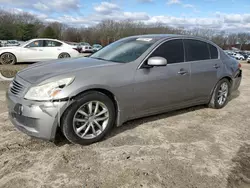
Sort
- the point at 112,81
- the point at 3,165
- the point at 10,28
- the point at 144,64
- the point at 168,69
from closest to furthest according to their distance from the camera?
the point at 3,165
the point at 112,81
the point at 144,64
the point at 168,69
the point at 10,28

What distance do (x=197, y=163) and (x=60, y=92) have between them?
187cm

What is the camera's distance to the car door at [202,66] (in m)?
3.96

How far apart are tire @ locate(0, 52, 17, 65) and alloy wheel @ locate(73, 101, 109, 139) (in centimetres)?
823

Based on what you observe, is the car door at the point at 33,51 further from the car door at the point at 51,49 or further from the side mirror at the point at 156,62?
the side mirror at the point at 156,62

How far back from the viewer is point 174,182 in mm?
2256

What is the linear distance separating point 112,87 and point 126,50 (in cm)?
96

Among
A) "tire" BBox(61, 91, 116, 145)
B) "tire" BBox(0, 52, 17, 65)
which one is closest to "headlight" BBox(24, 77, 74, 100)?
"tire" BBox(61, 91, 116, 145)

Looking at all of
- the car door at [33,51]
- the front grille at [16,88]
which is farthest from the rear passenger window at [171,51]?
the car door at [33,51]

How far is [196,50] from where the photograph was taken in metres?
4.11

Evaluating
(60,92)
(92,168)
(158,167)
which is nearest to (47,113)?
(60,92)

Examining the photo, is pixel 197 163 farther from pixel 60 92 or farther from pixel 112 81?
pixel 60 92

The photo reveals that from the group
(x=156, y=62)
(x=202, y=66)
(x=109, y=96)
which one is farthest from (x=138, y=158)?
(x=202, y=66)

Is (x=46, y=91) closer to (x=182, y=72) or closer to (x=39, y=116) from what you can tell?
(x=39, y=116)

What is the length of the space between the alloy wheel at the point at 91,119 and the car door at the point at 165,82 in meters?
0.57
